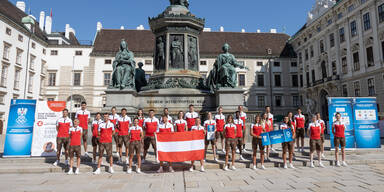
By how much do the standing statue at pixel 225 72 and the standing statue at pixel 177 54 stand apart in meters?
1.96

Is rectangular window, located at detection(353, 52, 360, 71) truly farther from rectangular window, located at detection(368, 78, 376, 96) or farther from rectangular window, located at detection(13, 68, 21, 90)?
rectangular window, located at detection(13, 68, 21, 90)

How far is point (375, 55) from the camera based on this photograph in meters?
27.0

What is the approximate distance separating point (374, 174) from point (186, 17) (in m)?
10.6

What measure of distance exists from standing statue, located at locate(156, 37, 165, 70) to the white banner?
569cm

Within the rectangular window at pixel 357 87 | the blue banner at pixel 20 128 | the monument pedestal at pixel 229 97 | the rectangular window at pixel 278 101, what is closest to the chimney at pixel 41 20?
the blue banner at pixel 20 128

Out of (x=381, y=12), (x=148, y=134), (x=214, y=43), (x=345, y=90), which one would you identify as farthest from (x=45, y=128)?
(x=214, y=43)

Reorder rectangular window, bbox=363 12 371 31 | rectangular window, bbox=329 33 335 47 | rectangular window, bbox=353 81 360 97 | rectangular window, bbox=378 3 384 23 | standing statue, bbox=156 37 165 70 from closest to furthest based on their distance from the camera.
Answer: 1. standing statue, bbox=156 37 165 70
2. rectangular window, bbox=378 3 384 23
3. rectangular window, bbox=363 12 371 31
4. rectangular window, bbox=353 81 360 97
5. rectangular window, bbox=329 33 335 47

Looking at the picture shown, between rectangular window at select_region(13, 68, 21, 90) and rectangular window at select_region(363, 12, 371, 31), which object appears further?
rectangular window at select_region(13, 68, 21, 90)

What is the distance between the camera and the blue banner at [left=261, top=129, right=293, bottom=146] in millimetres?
7113

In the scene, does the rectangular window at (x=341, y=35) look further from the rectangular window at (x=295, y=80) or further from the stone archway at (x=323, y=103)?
the rectangular window at (x=295, y=80)

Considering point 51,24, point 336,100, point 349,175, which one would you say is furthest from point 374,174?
point 51,24

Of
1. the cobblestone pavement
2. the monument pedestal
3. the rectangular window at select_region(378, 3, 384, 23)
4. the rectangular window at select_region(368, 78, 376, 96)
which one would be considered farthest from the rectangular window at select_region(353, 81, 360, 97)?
the cobblestone pavement

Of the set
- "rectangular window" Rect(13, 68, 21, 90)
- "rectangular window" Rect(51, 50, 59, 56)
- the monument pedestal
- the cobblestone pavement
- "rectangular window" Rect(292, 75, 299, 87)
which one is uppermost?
"rectangular window" Rect(51, 50, 59, 56)

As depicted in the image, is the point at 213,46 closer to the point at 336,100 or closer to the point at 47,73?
the point at 47,73
